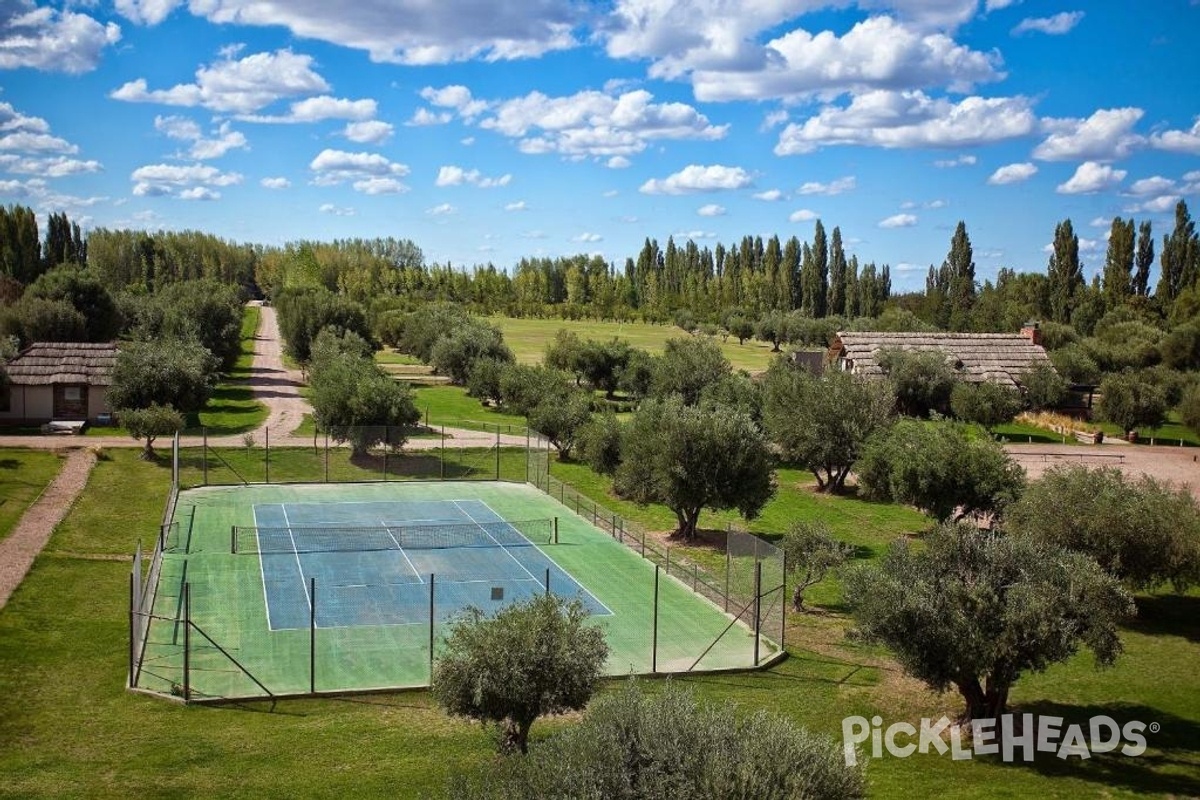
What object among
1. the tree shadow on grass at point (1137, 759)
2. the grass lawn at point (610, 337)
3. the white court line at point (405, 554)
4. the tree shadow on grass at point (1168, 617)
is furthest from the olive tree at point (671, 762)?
the grass lawn at point (610, 337)

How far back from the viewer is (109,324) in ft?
249

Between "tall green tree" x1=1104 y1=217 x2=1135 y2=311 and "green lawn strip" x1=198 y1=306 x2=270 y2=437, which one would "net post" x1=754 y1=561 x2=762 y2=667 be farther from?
"tall green tree" x1=1104 y1=217 x2=1135 y2=311

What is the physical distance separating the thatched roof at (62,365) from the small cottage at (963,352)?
138 ft

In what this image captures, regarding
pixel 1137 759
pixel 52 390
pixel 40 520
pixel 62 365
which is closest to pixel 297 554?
pixel 40 520

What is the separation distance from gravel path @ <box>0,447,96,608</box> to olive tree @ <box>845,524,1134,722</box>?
68.1ft

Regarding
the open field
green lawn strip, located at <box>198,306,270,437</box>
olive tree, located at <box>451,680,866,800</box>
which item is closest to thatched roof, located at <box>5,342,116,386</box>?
green lawn strip, located at <box>198,306,270,437</box>

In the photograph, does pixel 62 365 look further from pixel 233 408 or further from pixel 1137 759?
pixel 1137 759

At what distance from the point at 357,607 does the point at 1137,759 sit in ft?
58.8

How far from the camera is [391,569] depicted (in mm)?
31844

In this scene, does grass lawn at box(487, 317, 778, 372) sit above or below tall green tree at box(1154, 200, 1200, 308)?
below

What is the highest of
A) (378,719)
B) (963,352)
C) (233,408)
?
(963,352)

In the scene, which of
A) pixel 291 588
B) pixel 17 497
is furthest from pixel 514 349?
pixel 291 588

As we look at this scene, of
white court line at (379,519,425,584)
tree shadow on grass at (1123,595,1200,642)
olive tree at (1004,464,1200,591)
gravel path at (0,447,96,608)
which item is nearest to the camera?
olive tree at (1004,464,1200,591)

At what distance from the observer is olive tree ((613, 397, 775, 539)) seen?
34.5 m
